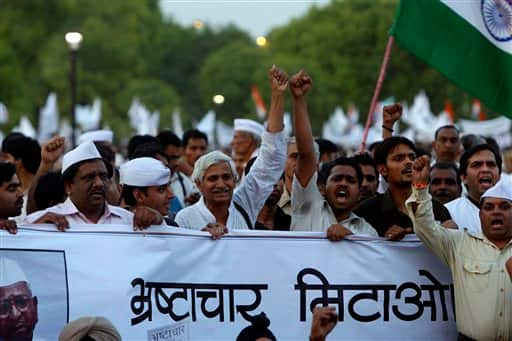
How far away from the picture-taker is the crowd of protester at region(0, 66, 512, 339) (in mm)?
7121

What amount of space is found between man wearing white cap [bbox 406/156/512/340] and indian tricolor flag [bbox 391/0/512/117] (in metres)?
2.23

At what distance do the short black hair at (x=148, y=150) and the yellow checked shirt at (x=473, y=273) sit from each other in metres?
2.84

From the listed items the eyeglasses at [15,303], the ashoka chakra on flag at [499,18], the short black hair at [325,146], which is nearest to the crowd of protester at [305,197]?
the eyeglasses at [15,303]

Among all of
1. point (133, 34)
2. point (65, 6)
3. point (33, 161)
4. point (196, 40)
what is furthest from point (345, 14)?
point (33, 161)

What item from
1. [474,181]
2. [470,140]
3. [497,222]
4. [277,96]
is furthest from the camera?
[470,140]

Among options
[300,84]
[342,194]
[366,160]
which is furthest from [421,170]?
[366,160]

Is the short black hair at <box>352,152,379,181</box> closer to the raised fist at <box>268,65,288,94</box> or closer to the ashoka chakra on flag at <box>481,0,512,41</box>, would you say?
the ashoka chakra on flag at <box>481,0,512,41</box>

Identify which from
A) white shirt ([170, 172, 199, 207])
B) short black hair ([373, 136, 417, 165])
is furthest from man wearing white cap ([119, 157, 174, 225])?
white shirt ([170, 172, 199, 207])

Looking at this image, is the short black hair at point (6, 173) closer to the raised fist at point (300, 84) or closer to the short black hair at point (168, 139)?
the raised fist at point (300, 84)

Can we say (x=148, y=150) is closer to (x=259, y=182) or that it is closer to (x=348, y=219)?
(x=259, y=182)

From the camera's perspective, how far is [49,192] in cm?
848

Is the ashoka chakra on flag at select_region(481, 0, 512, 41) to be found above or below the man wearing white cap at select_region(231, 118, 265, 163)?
above

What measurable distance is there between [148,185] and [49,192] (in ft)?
2.62

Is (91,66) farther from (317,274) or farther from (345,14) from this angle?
(317,274)
